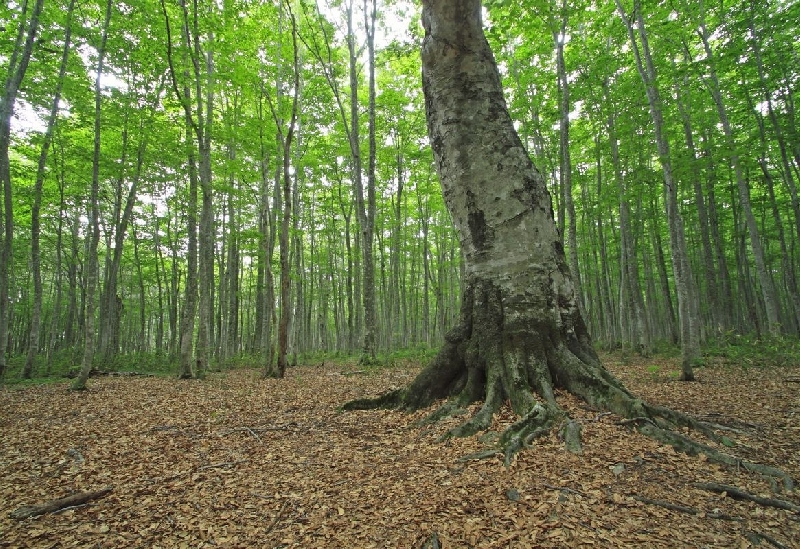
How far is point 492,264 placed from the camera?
5.07 m

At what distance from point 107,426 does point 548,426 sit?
655 cm

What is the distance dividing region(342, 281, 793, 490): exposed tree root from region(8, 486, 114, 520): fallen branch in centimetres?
337

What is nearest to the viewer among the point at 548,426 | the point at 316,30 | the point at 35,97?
the point at 548,426

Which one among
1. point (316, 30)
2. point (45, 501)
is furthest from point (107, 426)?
point (316, 30)

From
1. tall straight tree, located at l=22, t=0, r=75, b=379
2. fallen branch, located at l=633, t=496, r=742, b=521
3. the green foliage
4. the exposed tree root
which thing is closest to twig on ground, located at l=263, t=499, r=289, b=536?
the exposed tree root

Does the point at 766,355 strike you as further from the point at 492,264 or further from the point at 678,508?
the point at 678,508

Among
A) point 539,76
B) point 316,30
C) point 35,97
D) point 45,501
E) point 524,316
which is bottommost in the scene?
point 45,501

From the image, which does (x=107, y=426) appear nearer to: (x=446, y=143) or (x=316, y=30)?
(x=446, y=143)

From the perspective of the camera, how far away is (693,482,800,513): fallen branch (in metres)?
2.62

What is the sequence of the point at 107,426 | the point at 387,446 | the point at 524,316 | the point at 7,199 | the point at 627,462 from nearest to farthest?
the point at 627,462
the point at 387,446
the point at 524,316
the point at 107,426
the point at 7,199

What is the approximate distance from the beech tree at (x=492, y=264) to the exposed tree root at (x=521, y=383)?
0.01m

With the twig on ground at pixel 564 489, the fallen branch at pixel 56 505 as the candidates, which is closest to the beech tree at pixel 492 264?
the twig on ground at pixel 564 489

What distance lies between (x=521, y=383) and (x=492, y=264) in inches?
59.9

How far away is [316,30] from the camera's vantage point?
52.9ft
